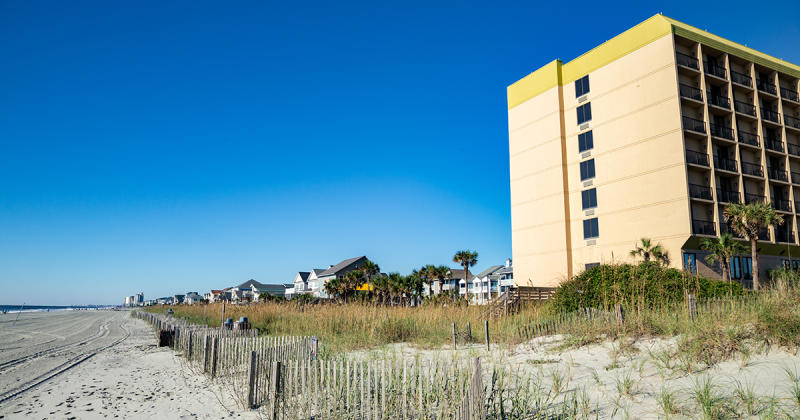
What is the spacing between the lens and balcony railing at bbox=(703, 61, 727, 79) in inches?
1355

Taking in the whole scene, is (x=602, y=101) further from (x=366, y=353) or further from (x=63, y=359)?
(x=63, y=359)

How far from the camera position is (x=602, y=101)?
35.3 metres

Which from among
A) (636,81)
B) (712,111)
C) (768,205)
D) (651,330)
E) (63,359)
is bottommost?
(63,359)

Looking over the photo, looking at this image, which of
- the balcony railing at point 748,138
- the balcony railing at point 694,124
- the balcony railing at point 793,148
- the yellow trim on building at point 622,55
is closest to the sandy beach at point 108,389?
the balcony railing at point 694,124

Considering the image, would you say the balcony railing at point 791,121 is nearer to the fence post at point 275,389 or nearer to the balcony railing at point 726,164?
the balcony railing at point 726,164

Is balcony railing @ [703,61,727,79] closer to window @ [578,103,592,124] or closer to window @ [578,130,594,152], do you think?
window @ [578,103,592,124]

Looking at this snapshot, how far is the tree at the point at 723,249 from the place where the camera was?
28.9 meters

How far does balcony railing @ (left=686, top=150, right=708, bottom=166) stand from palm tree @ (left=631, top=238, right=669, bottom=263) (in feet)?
20.3

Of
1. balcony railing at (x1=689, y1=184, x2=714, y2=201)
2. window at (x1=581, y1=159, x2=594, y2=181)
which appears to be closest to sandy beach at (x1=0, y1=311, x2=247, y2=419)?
window at (x1=581, y1=159, x2=594, y2=181)

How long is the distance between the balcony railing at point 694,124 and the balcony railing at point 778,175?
8726 mm

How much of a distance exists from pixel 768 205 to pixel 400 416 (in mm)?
32974

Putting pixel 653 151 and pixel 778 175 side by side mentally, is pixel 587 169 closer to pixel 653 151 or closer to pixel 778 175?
pixel 653 151

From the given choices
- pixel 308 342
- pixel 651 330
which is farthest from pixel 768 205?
pixel 308 342

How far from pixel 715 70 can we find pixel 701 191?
34.7ft
